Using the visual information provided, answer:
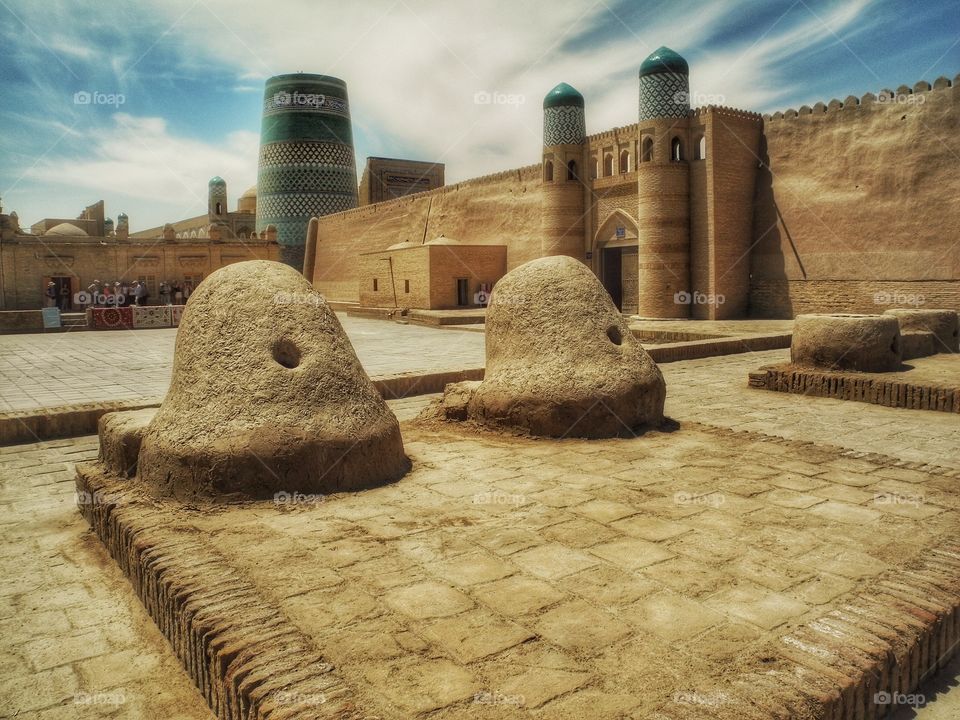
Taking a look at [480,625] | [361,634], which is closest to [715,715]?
[480,625]

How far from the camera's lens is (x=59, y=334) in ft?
63.4

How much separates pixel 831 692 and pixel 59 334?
68.7 ft

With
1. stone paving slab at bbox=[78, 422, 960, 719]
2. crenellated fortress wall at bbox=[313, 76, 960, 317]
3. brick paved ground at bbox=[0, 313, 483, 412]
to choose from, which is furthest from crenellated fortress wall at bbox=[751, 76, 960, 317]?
stone paving slab at bbox=[78, 422, 960, 719]

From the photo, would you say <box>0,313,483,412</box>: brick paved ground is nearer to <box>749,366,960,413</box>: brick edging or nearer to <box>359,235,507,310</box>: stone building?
<box>749,366,960,413</box>: brick edging

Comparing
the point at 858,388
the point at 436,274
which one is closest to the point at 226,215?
the point at 436,274

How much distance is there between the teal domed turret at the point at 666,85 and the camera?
61.3ft

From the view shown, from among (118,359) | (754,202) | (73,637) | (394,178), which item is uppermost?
(394,178)

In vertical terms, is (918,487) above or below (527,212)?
below

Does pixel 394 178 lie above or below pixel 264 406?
above

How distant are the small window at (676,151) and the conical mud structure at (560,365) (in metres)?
14.2

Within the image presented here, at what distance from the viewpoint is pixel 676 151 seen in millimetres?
19203

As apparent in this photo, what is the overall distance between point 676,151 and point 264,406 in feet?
56.9

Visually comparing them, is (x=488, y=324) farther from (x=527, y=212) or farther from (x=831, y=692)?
(x=527, y=212)

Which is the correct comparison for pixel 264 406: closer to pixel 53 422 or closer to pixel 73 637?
pixel 73 637
